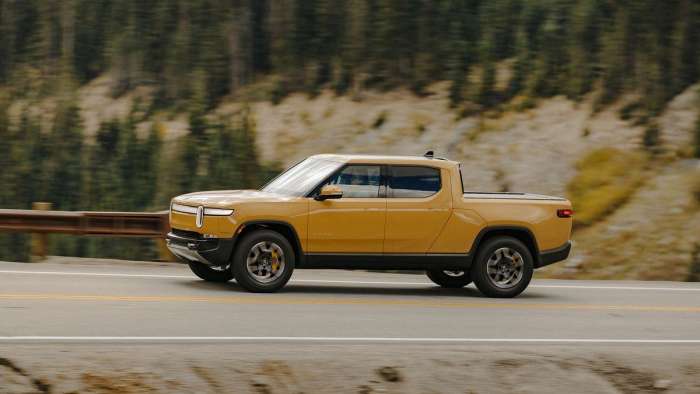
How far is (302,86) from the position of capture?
5488cm

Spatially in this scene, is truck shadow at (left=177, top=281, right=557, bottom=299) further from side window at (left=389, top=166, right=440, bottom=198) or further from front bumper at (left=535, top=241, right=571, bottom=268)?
side window at (left=389, top=166, right=440, bottom=198)

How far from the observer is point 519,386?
28.5 ft

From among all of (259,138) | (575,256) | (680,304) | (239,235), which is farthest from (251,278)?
(259,138)

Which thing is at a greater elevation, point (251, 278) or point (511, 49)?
point (511, 49)

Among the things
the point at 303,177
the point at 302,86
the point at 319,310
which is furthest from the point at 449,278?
the point at 302,86

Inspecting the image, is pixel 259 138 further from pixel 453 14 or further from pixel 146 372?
pixel 146 372

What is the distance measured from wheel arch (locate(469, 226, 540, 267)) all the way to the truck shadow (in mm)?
610

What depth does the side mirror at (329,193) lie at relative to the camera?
41.6ft

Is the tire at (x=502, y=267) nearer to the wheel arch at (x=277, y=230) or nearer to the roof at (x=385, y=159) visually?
the roof at (x=385, y=159)

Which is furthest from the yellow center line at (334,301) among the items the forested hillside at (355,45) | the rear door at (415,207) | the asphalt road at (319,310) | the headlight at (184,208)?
the forested hillside at (355,45)

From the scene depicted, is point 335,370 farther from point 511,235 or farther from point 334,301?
point 511,235

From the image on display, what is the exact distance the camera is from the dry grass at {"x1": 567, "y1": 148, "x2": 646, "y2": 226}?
1337 inches

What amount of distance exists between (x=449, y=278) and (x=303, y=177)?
2.69 meters

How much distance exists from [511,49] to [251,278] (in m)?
39.7
